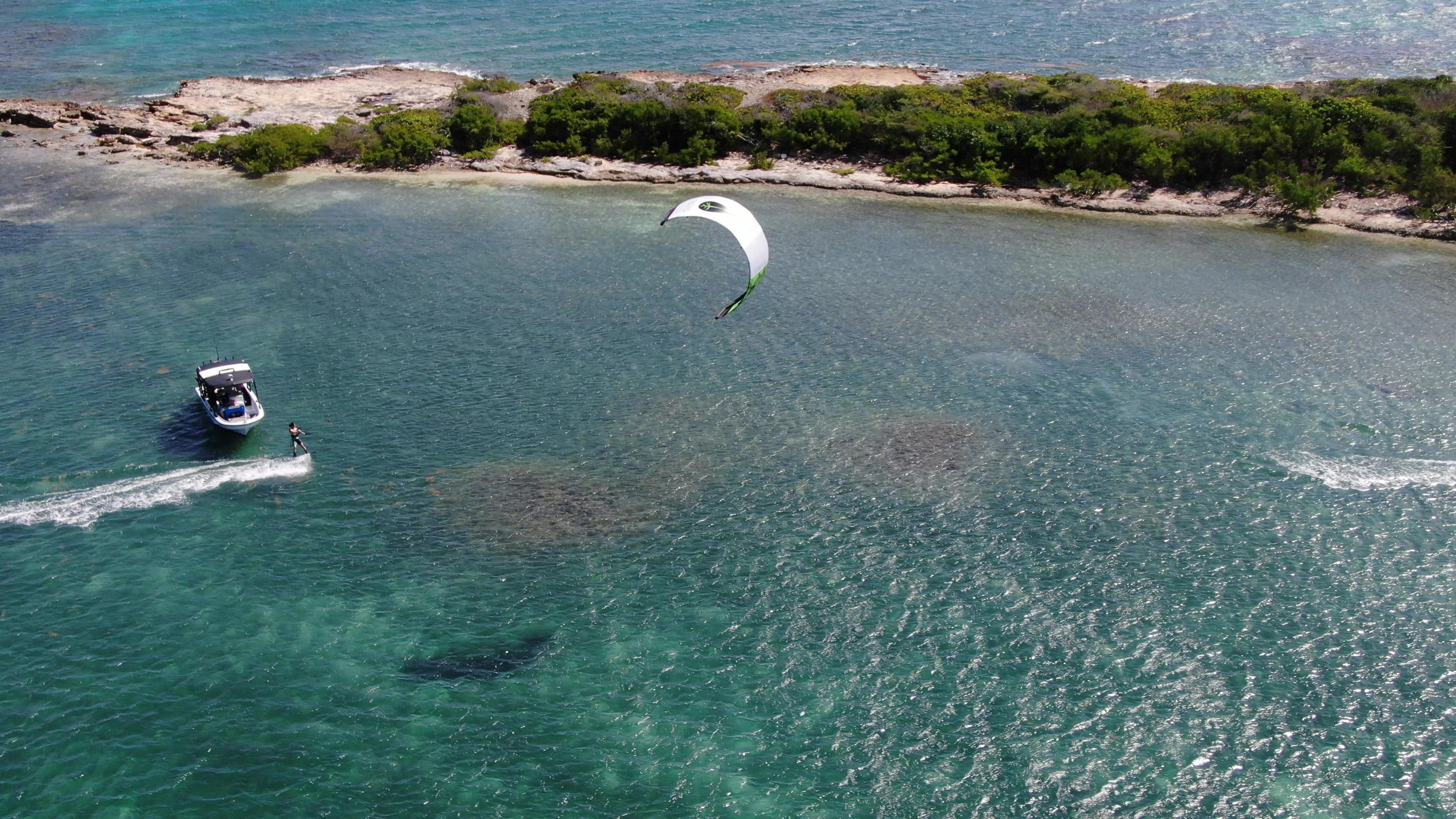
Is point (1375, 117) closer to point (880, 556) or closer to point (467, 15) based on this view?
point (880, 556)

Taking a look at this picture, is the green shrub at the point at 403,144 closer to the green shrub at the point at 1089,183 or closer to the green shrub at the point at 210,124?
the green shrub at the point at 210,124

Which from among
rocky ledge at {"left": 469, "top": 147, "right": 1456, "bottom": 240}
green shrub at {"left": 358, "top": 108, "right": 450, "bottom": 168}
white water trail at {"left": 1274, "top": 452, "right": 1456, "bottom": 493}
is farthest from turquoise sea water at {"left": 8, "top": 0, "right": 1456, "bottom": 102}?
white water trail at {"left": 1274, "top": 452, "right": 1456, "bottom": 493}

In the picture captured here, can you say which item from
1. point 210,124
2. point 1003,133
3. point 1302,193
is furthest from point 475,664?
point 210,124

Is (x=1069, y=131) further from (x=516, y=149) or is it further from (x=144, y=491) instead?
(x=144, y=491)

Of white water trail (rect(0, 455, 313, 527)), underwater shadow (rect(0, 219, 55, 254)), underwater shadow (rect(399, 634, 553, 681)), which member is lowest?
underwater shadow (rect(399, 634, 553, 681))

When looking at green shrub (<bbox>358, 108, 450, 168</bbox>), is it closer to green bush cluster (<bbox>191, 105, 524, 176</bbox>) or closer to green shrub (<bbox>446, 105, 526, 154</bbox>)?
green bush cluster (<bbox>191, 105, 524, 176</bbox>)

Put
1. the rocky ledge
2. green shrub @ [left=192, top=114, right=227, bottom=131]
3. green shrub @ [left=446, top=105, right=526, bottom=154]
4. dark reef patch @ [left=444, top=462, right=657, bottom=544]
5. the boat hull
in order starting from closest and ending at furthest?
dark reef patch @ [left=444, top=462, right=657, bottom=544]
the boat hull
the rocky ledge
green shrub @ [left=446, top=105, right=526, bottom=154]
green shrub @ [left=192, top=114, right=227, bottom=131]
